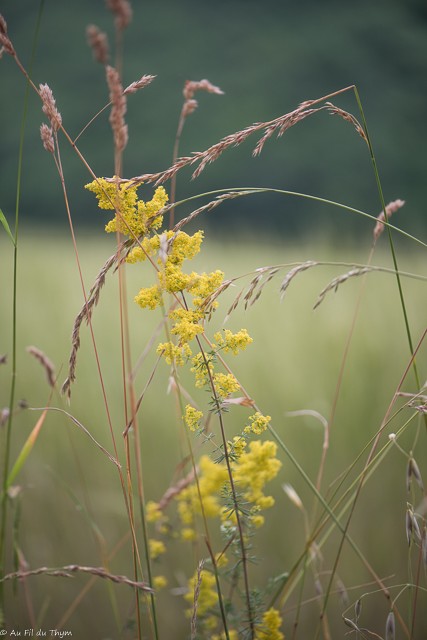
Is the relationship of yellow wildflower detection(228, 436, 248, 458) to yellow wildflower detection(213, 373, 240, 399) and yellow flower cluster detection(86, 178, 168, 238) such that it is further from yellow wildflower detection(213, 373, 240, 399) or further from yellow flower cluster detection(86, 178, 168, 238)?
yellow flower cluster detection(86, 178, 168, 238)

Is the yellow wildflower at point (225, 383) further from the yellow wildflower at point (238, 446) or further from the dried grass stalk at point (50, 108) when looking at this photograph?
the dried grass stalk at point (50, 108)

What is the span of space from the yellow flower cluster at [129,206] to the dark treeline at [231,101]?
11.3m

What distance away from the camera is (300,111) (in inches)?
23.0

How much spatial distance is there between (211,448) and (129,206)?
26.6 inches

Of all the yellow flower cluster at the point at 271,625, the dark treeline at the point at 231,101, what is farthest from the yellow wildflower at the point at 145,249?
the dark treeline at the point at 231,101

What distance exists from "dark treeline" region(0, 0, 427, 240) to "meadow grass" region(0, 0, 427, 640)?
417 inches

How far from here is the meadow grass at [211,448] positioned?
537 mm

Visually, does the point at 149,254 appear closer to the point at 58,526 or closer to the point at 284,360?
the point at 58,526

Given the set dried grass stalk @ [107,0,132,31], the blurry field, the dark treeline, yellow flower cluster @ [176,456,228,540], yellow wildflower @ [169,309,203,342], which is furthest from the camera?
the dark treeline

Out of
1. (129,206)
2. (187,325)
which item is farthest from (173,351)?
(129,206)

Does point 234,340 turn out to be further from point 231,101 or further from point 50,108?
point 231,101

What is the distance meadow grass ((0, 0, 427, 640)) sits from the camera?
537 mm

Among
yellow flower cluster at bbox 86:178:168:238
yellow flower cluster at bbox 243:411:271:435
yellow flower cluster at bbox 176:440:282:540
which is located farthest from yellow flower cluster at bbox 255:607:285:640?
yellow flower cluster at bbox 86:178:168:238

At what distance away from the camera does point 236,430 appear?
110 centimetres
